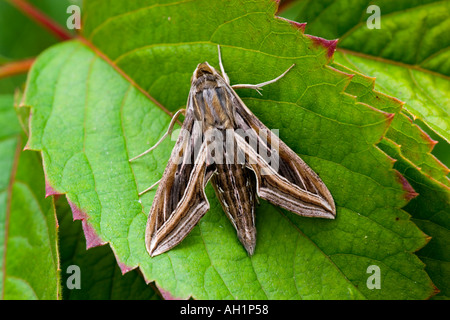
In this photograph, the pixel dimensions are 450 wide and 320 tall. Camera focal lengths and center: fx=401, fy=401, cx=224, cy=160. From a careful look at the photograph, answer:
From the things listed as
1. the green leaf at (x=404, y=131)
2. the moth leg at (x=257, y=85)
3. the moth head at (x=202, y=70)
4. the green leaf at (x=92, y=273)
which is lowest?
the green leaf at (x=92, y=273)

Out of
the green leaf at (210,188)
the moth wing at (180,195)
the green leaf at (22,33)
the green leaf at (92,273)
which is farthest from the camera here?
the green leaf at (22,33)

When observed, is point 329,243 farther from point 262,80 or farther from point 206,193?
point 262,80

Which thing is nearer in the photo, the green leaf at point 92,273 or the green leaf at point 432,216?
the green leaf at point 432,216

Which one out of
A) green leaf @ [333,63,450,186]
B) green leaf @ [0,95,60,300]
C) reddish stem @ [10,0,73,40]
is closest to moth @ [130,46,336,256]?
green leaf @ [333,63,450,186]

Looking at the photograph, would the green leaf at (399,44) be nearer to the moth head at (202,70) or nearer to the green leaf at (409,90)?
the green leaf at (409,90)

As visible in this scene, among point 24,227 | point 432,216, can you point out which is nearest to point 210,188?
point 432,216

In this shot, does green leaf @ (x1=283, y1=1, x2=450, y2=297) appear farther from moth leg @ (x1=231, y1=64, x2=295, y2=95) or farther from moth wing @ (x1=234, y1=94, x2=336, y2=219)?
moth wing @ (x1=234, y1=94, x2=336, y2=219)

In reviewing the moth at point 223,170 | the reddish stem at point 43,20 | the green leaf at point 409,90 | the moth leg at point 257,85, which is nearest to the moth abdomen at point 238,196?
the moth at point 223,170
